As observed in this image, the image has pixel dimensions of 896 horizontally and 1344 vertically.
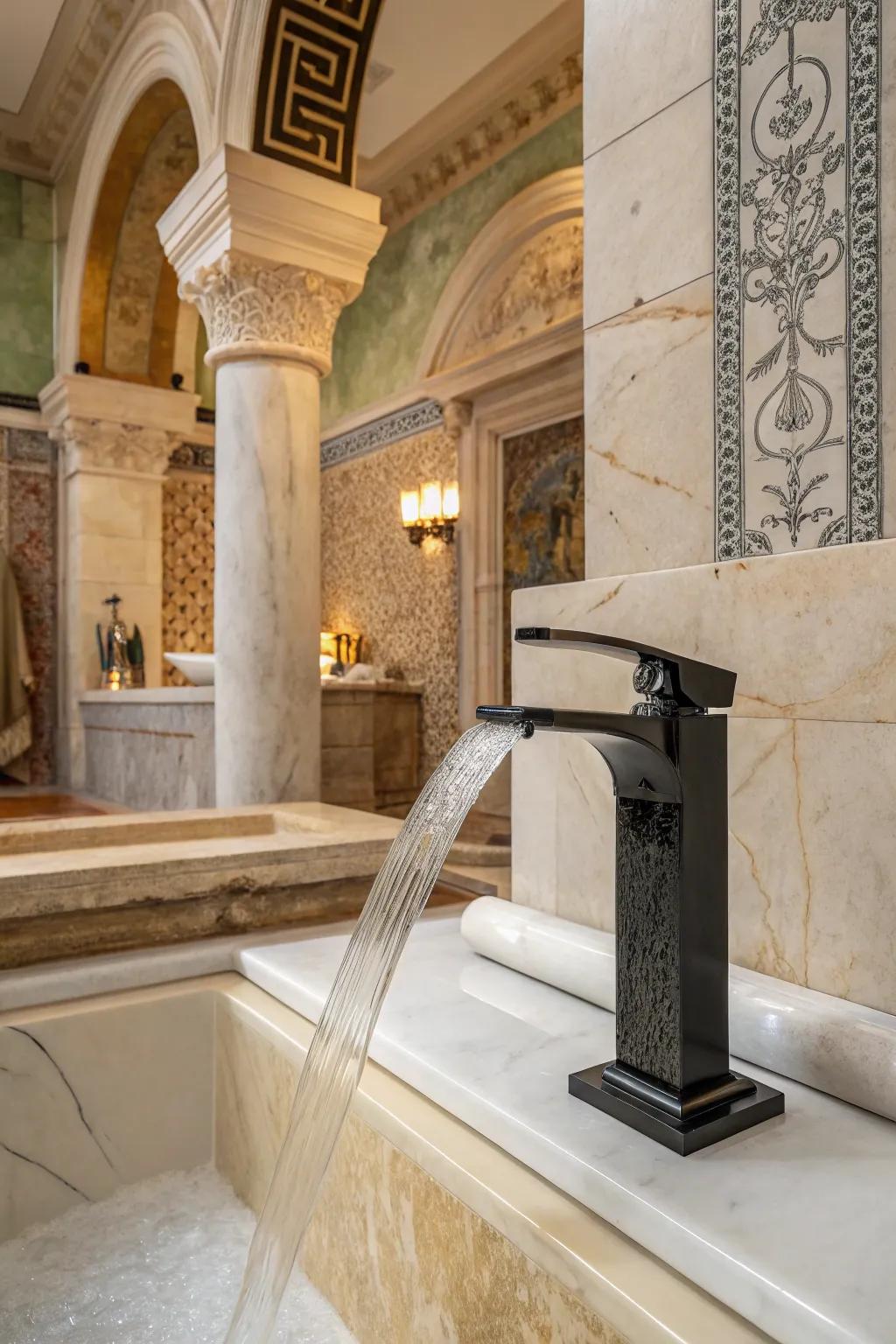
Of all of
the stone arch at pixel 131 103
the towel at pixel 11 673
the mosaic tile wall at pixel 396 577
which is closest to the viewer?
the stone arch at pixel 131 103

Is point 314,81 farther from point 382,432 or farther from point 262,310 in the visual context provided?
point 382,432

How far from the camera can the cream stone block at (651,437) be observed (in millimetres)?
1094

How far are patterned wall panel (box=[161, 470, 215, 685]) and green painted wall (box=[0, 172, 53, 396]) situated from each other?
4.43 feet

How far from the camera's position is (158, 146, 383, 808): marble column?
11.1 ft

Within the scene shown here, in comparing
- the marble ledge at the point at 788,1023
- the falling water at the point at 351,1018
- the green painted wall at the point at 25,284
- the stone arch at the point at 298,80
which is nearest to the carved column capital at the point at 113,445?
the green painted wall at the point at 25,284

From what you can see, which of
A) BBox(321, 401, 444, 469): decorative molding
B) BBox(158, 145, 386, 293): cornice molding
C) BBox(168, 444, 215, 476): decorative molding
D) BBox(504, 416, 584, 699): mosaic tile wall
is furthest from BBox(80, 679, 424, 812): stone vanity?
BBox(321, 401, 444, 469): decorative molding

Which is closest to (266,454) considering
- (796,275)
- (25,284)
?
(796,275)

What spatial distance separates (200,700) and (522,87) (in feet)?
14.4

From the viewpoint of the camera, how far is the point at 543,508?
21.0 feet

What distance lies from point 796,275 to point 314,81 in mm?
3201

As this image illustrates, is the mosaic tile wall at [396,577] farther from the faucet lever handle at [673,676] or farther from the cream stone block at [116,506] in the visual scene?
the faucet lever handle at [673,676]

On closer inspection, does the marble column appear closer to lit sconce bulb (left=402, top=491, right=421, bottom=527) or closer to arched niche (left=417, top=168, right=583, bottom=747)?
arched niche (left=417, top=168, right=583, bottom=747)

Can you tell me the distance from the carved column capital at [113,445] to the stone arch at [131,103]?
414mm

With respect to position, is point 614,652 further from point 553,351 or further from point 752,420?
point 553,351
